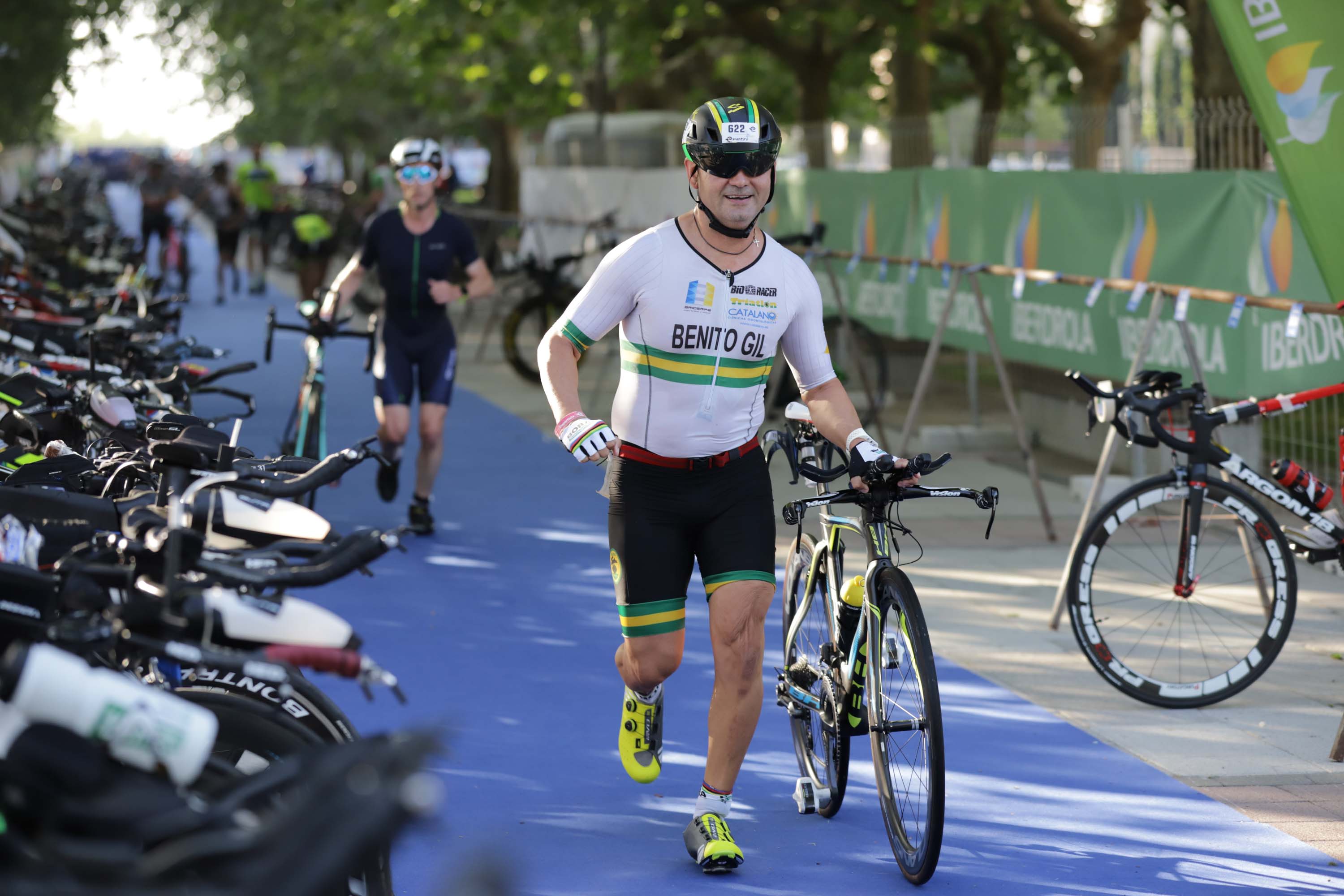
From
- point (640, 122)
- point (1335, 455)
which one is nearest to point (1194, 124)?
point (1335, 455)

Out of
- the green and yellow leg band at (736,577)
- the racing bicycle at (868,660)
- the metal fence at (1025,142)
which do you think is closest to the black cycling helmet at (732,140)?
the racing bicycle at (868,660)

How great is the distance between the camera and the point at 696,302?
200 inches

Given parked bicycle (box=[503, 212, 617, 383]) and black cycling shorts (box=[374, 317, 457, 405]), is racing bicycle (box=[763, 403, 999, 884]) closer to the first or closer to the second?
black cycling shorts (box=[374, 317, 457, 405])

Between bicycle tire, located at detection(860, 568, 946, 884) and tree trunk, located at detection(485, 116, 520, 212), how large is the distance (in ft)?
112

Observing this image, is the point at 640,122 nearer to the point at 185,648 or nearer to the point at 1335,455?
the point at 1335,455

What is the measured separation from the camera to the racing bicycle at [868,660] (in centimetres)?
477

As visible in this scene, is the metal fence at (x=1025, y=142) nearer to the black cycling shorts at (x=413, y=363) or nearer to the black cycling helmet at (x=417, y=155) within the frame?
the black cycling helmet at (x=417, y=155)

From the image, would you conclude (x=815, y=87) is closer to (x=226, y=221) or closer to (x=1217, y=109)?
(x=226, y=221)

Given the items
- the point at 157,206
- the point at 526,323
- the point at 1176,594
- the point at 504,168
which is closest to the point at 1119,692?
the point at 1176,594

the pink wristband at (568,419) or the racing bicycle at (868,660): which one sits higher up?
the pink wristband at (568,419)

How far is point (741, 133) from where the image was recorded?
4.93 metres

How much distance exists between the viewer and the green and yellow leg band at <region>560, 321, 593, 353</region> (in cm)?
514

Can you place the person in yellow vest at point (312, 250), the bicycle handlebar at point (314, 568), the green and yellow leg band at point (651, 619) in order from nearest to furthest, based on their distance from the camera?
1. the bicycle handlebar at point (314, 568)
2. the green and yellow leg band at point (651, 619)
3. the person in yellow vest at point (312, 250)

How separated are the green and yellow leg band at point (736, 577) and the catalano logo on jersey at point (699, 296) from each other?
2.52 ft
